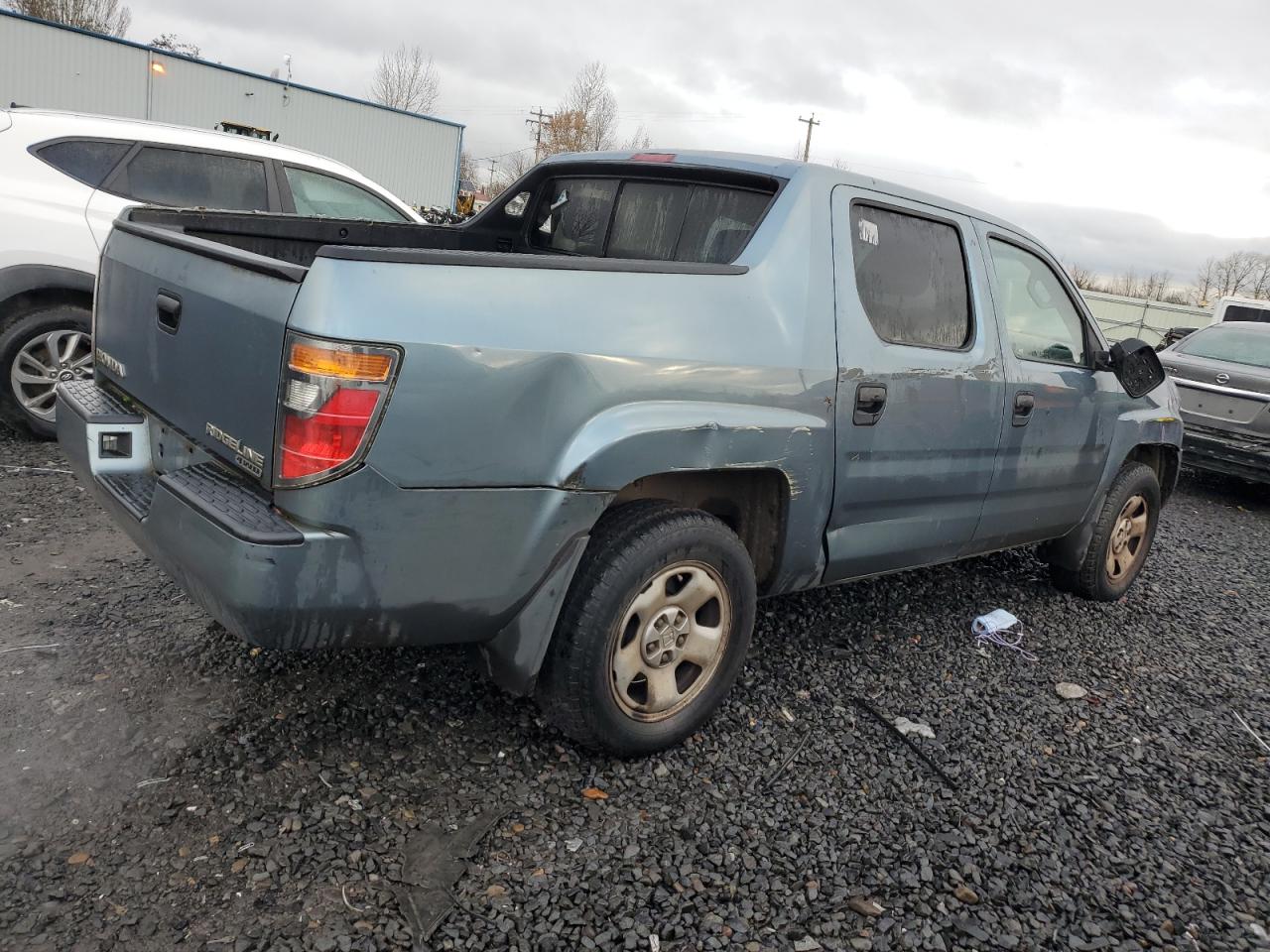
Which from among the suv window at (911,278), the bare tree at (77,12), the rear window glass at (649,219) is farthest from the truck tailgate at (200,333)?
the bare tree at (77,12)

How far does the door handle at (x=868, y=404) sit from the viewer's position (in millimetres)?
3051

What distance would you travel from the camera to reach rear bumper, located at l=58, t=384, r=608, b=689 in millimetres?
2141

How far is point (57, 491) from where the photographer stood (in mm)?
4652

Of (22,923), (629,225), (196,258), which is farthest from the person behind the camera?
(629,225)

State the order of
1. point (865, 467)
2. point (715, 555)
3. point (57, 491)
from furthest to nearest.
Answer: point (57, 491) < point (865, 467) < point (715, 555)

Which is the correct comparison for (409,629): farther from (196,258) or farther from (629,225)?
(629,225)

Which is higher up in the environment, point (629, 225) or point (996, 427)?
point (629, 225)

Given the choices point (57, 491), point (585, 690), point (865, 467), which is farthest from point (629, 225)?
point (57, 491)

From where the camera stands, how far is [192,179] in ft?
19.0

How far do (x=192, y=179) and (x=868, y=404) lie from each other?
4.75m

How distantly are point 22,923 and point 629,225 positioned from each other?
2.78m

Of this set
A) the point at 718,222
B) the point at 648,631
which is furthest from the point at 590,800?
the point at 718,222

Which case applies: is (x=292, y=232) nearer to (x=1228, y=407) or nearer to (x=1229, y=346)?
(x=1228, y=407)

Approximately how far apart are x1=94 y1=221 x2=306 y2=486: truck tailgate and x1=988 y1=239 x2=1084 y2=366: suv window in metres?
2.84
